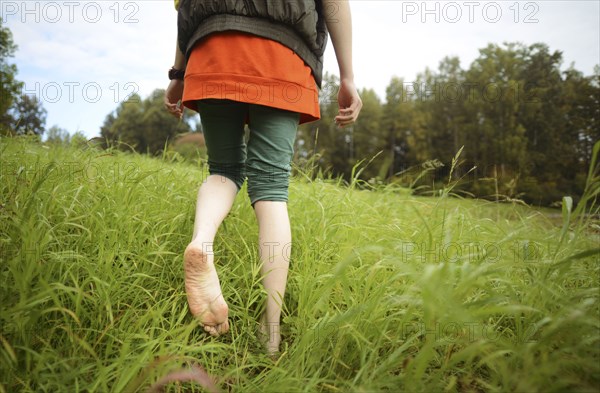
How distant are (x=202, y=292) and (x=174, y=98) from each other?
96 cm

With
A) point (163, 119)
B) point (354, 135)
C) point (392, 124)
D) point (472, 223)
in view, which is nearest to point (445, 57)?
point (392, 124)

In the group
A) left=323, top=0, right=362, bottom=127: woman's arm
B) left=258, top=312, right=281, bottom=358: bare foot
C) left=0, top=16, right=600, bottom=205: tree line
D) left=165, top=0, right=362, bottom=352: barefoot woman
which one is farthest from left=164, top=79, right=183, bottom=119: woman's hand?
left=0, top=16, right=600, bottom=205: tree line

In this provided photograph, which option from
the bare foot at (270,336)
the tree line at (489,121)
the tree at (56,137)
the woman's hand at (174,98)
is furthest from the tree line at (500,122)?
the bare foot at (270,336)

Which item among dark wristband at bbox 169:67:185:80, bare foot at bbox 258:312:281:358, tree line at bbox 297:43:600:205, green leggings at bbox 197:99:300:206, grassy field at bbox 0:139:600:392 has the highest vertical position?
tree line at bbox 297:43:600:205

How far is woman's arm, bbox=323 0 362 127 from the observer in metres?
1.25

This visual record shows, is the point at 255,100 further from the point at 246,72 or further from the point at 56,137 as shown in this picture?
the point at 56,137

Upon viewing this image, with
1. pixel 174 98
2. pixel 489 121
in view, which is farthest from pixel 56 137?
pixel 489 121

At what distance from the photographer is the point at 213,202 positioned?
1209 mm

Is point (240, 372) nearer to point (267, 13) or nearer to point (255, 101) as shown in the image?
point (255, 101)

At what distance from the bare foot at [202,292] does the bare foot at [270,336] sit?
0.15m

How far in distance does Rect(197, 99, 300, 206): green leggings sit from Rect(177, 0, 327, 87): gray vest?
0.22 meters

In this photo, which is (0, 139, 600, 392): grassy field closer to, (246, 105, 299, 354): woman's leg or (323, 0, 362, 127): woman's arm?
(246, 105, 299, 354): woman's leg

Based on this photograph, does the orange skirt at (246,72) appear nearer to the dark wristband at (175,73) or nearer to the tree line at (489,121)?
the dark wristband at (175,73)

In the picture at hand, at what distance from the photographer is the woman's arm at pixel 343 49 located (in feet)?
4.11
